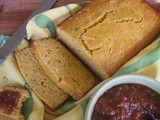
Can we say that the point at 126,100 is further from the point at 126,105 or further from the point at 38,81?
the point at 38,81

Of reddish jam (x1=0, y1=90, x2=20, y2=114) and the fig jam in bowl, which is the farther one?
reddish jam (x1=0, y1=90, x2=20, y2=114)

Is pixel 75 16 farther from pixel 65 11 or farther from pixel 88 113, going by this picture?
pixel 88 113

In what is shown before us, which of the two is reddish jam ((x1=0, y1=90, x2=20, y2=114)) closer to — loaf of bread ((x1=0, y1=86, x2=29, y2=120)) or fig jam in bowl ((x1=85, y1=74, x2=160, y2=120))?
loaf of bread ((x1=0, y1=86, x2=29, y2=120))

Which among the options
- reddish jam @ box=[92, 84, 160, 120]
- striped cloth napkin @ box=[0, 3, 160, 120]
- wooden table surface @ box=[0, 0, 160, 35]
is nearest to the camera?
reddish jam @ box=[92, 84, 160, 120]

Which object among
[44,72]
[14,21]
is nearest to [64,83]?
[44,72]

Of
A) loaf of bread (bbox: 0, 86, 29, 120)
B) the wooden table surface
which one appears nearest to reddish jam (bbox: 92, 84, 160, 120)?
loaf of bread (bbox: 0, 86, 29, 120)

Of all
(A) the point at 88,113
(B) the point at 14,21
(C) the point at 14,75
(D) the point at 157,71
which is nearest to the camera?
(A) the point at 88,113
